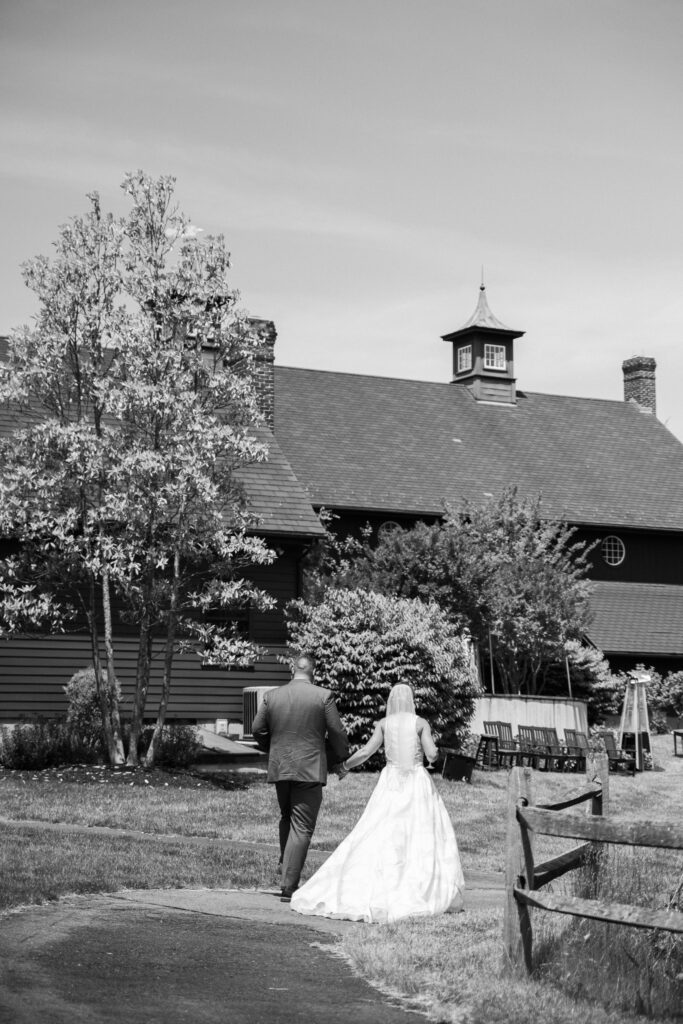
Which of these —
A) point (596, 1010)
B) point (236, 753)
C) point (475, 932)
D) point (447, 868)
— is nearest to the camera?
point (596, 1010)

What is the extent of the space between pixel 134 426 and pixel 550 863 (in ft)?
44.1

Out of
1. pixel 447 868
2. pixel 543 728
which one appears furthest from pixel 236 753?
pixel 447 868

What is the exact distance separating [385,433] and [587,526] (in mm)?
6068

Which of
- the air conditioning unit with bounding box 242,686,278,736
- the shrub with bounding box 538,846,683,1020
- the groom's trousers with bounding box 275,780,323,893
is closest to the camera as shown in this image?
the shrub with bounding box 538,846,683,1020

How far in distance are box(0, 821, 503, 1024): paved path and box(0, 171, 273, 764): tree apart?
32.2 ft

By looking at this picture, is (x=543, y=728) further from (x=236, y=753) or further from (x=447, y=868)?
(x=447, y=868)

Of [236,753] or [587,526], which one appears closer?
[236,753]

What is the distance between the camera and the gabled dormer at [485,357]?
4347 cm

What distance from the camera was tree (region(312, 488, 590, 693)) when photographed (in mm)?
29141

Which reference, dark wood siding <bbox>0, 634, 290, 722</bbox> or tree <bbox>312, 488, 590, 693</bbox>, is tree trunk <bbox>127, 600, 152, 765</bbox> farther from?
tree <bbox>312, 488, 590, 693</bbox>

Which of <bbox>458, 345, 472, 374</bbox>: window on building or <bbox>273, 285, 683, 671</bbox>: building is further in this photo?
<bbox>458, 345, 472, 374</bbox>: window on building

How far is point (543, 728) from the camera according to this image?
27156 mm

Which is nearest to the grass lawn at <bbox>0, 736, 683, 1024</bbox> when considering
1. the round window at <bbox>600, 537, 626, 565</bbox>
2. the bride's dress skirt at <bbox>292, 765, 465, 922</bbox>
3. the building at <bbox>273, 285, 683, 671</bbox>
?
the bride's dress skirt at <bbox>292, 765, 465, 922</bbox>

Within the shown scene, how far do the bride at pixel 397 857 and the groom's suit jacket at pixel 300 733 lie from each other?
0.94ft
